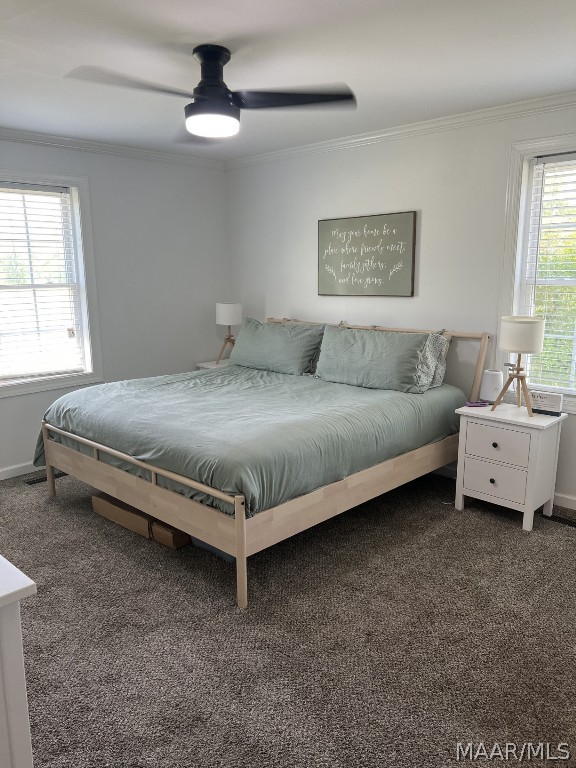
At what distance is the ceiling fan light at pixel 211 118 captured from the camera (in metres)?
2.35

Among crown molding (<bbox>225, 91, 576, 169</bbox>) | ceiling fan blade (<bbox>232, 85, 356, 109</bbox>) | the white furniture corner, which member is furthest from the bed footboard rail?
crown molding (<bbox>225, 91, 576, 169</bbox>)

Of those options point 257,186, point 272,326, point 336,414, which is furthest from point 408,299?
point 257,186

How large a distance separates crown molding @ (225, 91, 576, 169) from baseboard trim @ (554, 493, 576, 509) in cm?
232

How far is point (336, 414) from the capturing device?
3014 millimetres

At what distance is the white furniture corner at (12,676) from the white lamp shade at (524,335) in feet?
9.15

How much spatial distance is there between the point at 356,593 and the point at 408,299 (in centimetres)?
229

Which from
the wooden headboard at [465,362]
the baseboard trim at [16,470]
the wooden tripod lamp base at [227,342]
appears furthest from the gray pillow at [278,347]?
the baseboard trim at [16,470]

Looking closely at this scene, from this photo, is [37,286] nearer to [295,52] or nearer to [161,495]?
[161,495]

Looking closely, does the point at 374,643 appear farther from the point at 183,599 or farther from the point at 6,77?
the point at 6,77

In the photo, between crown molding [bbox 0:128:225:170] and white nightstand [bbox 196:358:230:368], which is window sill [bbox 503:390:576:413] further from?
crown molding [bbox 0:128:225:170]

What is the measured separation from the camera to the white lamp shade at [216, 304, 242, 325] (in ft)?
16.5

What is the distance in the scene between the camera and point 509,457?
3.21m

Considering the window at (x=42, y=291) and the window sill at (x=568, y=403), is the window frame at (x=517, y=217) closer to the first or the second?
the window sill at (x=568, y=403)

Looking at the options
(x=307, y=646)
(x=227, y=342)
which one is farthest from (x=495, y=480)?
(x=227, y=342)
